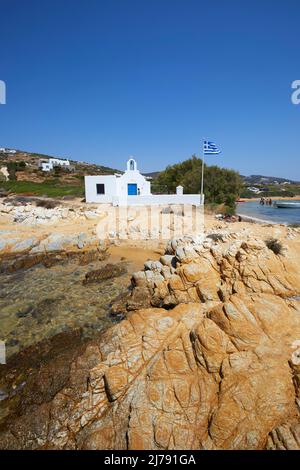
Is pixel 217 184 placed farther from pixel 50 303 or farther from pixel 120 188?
pixel 50 303

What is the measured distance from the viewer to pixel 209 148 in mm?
23219

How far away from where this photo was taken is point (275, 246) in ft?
25.3

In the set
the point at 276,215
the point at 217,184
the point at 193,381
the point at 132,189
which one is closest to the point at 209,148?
the point at 217,184

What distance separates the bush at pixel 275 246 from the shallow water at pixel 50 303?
5935mm

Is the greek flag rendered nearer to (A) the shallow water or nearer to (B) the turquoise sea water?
(B) the turquoise sea water

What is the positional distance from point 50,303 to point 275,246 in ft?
27.7

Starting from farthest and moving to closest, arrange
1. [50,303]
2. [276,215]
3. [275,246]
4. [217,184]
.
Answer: [276,215], [217,184], [50,303], [275,246]

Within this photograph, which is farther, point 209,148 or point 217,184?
point 217,184

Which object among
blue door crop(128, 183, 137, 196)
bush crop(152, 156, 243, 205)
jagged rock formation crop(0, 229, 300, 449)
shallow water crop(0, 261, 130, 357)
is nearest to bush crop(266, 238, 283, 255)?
jagged rock formation crop(0, 229, 300, 449)

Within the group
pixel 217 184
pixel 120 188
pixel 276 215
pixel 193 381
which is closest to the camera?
pixel 193 381

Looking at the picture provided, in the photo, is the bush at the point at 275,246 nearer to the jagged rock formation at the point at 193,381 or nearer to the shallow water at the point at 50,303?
the jagged rock formation at the point at 193,381

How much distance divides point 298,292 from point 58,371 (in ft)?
21.2

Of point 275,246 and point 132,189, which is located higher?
point 132,189

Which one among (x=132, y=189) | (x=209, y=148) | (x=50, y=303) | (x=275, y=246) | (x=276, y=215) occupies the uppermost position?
(x=209, y=148)
